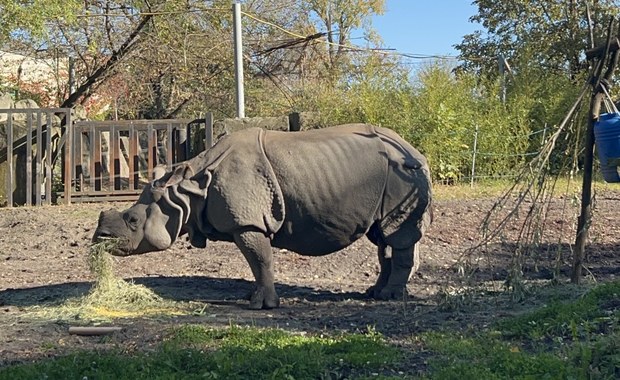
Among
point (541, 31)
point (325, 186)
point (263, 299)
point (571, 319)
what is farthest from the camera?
point (541, 31)

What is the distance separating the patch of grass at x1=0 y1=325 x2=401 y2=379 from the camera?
537 cm

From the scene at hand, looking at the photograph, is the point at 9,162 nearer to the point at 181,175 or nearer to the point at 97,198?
the point at 97,198

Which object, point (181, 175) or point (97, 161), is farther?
point (97, 161)

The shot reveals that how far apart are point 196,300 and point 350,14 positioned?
36405mm

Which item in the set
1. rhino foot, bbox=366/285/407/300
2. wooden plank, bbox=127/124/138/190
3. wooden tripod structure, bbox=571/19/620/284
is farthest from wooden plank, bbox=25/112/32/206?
wooden tripod structure, bbox=571/19/620/284

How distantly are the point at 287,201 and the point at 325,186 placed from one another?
1.37 ft

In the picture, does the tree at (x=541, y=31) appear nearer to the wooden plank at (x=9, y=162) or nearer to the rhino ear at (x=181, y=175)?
the wooden plank at (x=9, y=162)

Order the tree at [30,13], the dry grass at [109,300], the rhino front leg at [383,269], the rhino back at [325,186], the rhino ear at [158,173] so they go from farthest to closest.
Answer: the tree at [30,13], the rhino front leg at [383,269], the rhino ear at [158,173], the rhino back at [325,186], the dry grass at [109,300]

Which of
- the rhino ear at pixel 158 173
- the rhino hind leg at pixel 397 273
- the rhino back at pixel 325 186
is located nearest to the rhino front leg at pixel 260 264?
the rhino back at pixel 325 186

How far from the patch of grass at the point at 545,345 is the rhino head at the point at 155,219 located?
2.89 metres

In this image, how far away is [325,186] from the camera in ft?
27.9

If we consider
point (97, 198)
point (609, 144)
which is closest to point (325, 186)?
point (609, 144)

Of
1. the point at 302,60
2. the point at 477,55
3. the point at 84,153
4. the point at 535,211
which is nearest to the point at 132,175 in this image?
the point at 84,153

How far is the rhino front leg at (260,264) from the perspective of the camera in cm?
819
